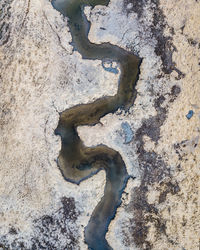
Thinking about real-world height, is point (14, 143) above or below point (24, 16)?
below

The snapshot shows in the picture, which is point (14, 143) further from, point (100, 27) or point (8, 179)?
point (100, 27)

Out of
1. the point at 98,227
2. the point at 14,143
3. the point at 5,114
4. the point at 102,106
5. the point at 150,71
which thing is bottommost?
the point at 98,227

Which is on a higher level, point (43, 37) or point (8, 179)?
point (43, 37)

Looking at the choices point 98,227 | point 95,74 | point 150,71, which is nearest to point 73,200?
point 98,227

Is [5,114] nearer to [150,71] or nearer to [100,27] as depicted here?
[100,27]

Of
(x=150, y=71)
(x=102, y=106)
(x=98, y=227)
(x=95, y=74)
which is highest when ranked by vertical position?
(x=150, y=71)

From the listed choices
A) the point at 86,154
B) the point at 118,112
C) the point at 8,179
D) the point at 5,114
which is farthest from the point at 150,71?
the point at 8,179
